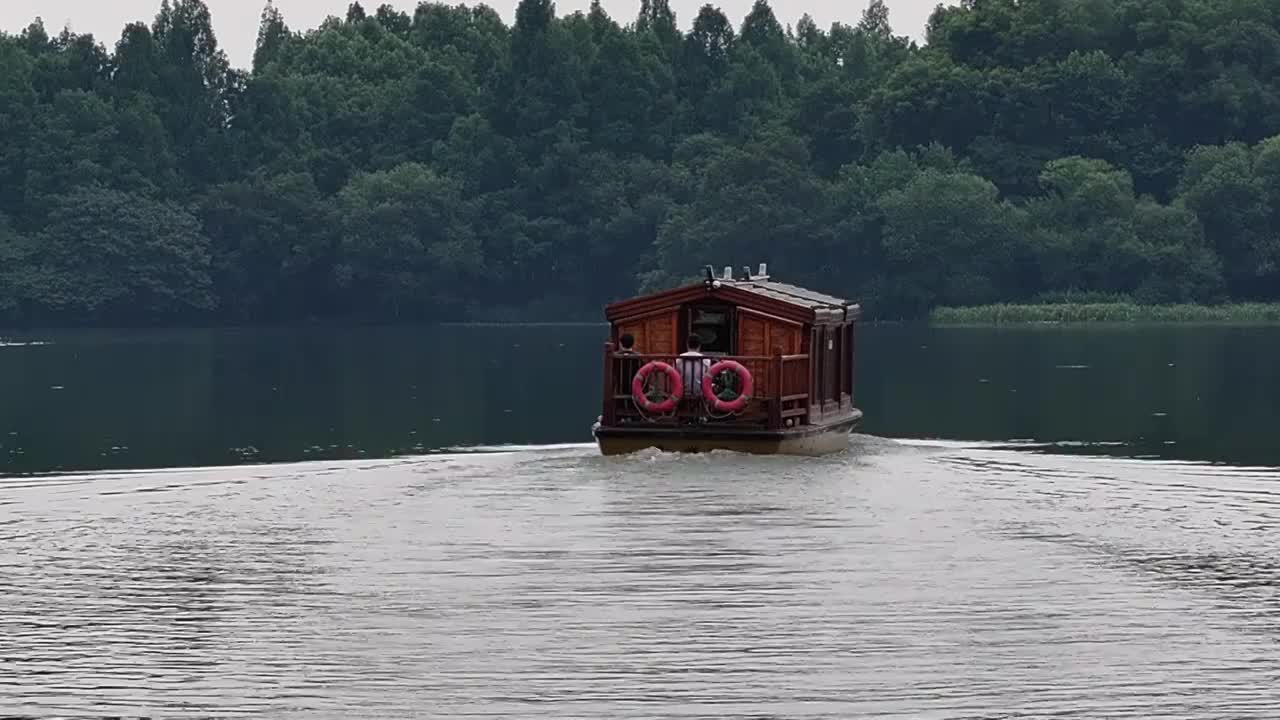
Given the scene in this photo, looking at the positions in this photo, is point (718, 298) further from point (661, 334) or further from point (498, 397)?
point (498, 397)

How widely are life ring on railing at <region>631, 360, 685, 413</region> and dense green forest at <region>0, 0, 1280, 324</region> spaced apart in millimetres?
113821

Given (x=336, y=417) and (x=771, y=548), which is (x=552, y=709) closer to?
(x=771, y=548)

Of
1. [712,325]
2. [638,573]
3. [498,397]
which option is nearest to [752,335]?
[712,325]

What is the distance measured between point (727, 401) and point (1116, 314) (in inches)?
4283

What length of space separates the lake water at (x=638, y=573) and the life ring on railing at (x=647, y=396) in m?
1.12

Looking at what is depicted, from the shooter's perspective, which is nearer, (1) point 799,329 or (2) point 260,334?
(1) point 799,329

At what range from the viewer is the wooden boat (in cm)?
4088

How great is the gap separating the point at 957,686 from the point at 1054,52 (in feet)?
526

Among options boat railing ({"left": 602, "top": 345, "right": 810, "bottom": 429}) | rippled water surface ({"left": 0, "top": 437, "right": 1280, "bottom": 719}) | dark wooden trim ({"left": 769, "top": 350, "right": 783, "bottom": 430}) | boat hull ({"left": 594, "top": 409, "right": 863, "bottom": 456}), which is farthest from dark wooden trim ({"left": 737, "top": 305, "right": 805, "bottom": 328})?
rippled water surface ({"left": 0, "top": 437, "right": 1280, "bottom": 719})

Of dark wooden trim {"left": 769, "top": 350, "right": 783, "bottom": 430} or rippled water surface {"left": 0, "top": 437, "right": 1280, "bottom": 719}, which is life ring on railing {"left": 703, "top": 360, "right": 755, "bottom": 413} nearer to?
dark wooden trim {"left": 769, "top": 350, "right": 783, "bottom": 430}

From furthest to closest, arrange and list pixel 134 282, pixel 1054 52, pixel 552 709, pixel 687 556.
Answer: pixel 1054 52, pixel 134 282, pixel 687 556, pixel 552 709

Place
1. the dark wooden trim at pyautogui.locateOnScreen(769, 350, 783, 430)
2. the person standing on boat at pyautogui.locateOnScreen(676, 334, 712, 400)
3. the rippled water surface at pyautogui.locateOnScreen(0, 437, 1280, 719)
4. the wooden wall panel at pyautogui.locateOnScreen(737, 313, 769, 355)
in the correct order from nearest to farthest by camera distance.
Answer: the rippled water surface at pyautogui.locateOnScreen(0, 437, 1280, 719) → the dark wooden trim at pyautogui.locateOnScreen(769, 350, 783, 430) → the person standing on boat at pyautogui.locateOnScreen(676, 334, 712, 400) → the wooden wall panel at pyautogui.locateOnScreen(737, 313, 769, 355)

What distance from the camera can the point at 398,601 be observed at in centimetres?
2633

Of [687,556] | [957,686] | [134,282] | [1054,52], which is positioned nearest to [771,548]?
[687,556]
